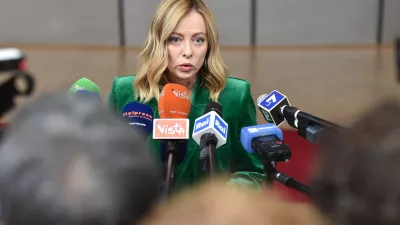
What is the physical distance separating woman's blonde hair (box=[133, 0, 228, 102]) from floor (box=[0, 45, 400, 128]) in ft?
7.67

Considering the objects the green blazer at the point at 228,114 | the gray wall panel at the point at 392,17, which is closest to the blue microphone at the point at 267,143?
the green blazer at the point at 228,114

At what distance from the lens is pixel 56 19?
690 centimetres

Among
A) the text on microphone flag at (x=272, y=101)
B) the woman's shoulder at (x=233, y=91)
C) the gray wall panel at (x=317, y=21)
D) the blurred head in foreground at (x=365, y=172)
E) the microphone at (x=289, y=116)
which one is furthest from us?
the gray wall panel at (x=317, y=21)

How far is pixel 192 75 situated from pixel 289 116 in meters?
0.54

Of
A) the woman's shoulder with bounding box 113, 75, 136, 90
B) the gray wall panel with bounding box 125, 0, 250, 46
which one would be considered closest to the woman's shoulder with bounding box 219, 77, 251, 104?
the woman's shoulder with bounding box 113, 75, 136, 90

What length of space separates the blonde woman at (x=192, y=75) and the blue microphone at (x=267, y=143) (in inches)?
15.5

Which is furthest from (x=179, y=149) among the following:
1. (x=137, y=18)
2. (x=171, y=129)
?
(x=137, y=18)

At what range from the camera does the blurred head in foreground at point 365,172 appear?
0.29m

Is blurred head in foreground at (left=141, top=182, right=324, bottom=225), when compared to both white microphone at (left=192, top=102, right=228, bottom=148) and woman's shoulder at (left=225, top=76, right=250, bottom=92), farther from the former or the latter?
woman's shoulder at (left=225, top=76, right=250, bottom=92)

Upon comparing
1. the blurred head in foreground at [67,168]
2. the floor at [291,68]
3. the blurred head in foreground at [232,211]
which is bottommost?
the floor at [291,68]

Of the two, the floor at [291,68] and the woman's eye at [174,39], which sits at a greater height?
the woman's eye at [174,39]

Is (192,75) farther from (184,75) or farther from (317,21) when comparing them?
(317,21)

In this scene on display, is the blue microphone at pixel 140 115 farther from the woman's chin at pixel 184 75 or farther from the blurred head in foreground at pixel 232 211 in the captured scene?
the blurred head in foreground at pixel 232 211

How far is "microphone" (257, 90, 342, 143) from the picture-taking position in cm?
98
